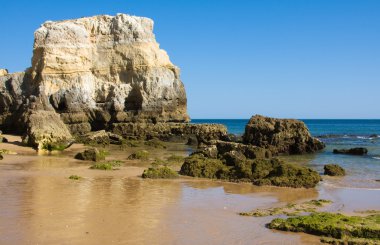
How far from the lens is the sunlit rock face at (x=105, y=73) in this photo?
132 ft

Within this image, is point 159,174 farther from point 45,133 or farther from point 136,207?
point 45,133

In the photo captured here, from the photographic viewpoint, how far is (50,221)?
26.5 feet

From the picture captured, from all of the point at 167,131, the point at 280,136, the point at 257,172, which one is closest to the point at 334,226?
the point at 257,172

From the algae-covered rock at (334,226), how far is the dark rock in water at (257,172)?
492 centimetres

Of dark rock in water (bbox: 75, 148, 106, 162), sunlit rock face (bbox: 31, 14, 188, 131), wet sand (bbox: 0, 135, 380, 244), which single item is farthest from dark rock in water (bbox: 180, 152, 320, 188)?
sunlit rock face (bbox: 31, 14, 188, 131)

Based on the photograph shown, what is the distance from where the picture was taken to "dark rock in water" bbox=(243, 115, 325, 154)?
28.0 meters

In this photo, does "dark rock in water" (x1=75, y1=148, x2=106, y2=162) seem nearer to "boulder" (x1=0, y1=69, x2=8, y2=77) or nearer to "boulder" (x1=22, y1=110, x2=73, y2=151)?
"boulder" (x1=22, y1=110, x2=73, y2=151)

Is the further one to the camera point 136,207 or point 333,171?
point 333,171

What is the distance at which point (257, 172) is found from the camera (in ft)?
48.1

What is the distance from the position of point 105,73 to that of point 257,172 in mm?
31088

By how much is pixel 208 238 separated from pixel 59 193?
505cm

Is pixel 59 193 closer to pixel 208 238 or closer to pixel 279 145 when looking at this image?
pixel 208 238

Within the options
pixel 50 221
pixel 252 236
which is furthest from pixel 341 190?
pixel 50 221

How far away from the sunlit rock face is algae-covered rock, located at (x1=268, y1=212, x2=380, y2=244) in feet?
105
